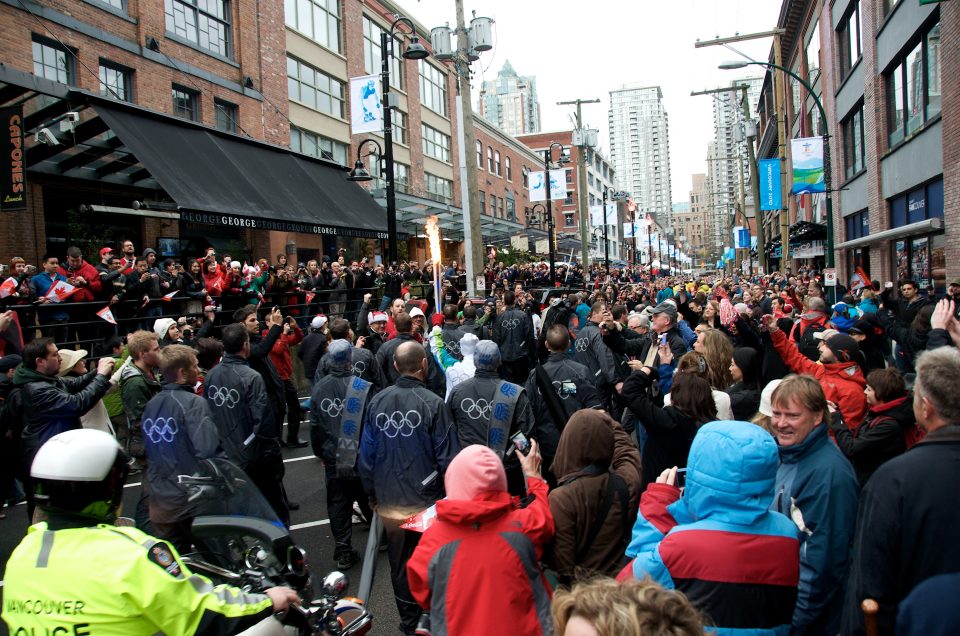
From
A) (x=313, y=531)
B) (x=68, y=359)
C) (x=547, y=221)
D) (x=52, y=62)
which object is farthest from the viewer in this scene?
(x=547, y=221)

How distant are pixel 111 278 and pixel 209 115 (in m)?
10.8

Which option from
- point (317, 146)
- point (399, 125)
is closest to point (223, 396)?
point (317, 146)

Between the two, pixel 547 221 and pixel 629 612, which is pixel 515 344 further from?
pixel 547 221

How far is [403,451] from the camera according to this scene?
15.7 ft

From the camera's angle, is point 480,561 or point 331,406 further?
point 331,406

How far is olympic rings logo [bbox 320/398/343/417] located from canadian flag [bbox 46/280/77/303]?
6382 mm

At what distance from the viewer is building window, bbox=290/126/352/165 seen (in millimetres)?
24953

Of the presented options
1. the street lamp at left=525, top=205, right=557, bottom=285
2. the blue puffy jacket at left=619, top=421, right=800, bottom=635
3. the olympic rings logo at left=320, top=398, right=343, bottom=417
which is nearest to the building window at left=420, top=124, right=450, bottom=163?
the street lamp at left=525, top=205, right=557, bottom=285

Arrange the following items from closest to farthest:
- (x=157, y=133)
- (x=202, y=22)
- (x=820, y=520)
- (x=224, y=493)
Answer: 1. (x=820, y=520)
2. (x=224, y=493)
3. (x=157, y=133)
4. (x=202, y=22)

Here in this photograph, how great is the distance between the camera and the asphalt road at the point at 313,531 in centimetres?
521

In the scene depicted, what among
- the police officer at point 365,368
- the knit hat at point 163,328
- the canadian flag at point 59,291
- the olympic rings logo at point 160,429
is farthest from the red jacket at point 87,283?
the olympic rings logo at point 160,429

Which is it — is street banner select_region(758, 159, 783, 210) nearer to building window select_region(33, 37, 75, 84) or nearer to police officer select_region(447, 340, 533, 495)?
building window select_region(33, 37, 75, 84)

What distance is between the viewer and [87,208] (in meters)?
14.4

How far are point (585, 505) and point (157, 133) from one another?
51.5 feet
